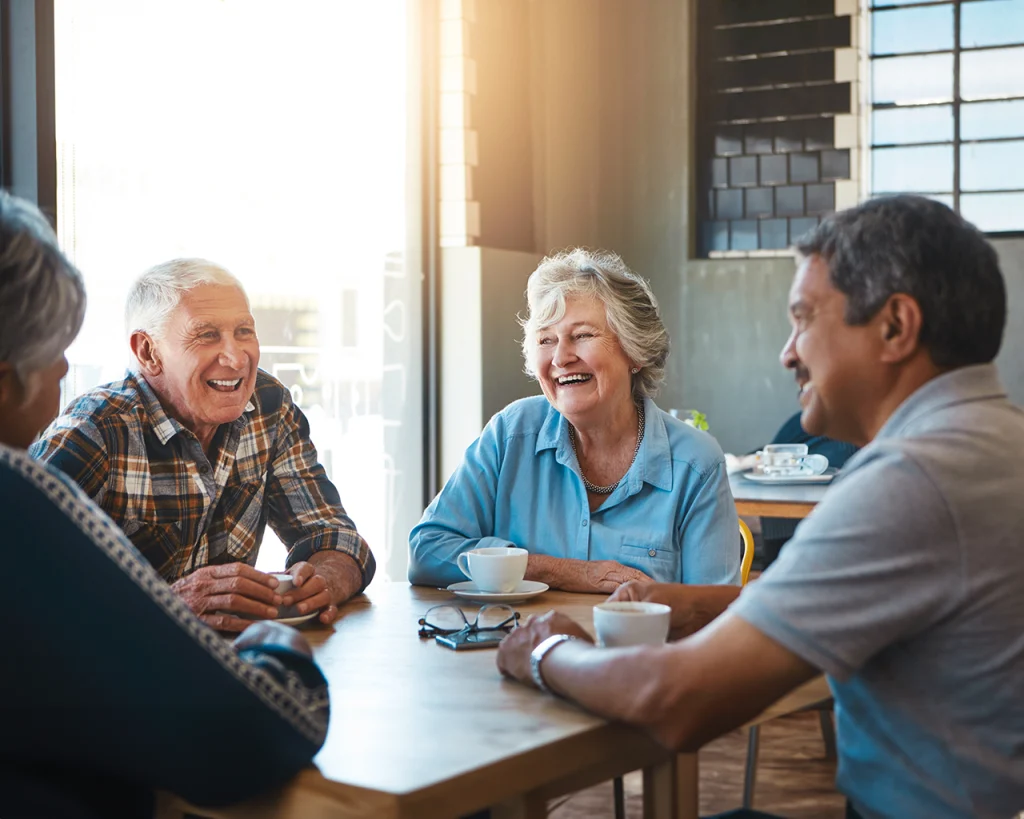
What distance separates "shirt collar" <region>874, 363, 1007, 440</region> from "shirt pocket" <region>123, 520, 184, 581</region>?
133cm

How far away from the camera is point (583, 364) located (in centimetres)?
229

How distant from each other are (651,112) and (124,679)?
17.5 ft

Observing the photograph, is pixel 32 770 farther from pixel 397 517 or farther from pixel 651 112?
pixel 651 112

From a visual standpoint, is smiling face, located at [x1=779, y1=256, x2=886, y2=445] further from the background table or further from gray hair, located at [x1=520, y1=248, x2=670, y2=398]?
gray hair, located at [x1=520, y1=248, x2=670, y2=398]

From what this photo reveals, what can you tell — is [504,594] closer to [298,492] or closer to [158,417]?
[298,492]

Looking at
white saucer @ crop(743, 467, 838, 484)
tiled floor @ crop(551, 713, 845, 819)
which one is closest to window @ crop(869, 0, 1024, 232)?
white saucer @ crop(743, 467, 838, 484)

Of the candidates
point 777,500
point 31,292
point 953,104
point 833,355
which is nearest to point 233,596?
point 31,292

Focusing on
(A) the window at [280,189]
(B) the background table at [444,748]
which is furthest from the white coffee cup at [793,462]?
(B) the background table at [444,748]

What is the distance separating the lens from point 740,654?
1.22 meters

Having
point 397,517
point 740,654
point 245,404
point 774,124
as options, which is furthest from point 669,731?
point 774,124

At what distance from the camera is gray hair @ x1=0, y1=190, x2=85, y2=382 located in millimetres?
1179

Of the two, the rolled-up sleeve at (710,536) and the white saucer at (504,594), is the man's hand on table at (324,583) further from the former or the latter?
the rolled-up sleeve at (710,536)

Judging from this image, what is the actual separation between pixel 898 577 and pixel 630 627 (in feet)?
1.21

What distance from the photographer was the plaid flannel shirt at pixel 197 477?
2.02m
